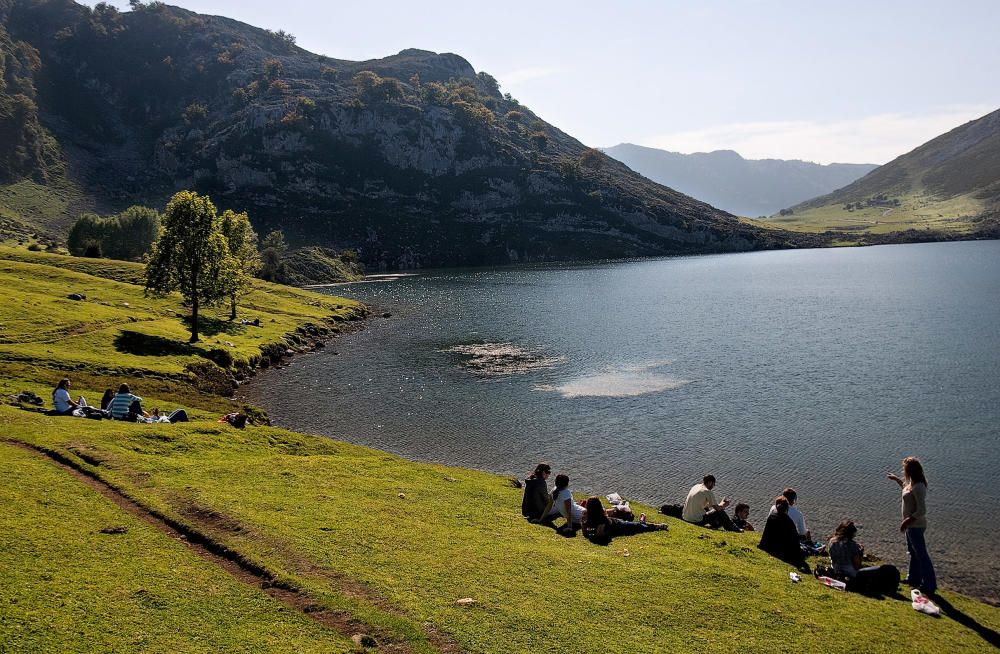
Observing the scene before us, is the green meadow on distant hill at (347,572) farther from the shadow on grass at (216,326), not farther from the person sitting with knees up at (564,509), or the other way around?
the shadow on grass at (216,326)

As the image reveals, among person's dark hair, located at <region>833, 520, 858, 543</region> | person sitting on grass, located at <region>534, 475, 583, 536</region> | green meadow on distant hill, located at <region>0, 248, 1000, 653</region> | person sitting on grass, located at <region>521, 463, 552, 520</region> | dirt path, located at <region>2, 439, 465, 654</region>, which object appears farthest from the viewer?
person sitting on grass, located at <region>521, 463, 552, 520</region>

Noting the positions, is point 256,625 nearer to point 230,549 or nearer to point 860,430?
point 230,549

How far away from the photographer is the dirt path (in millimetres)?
16719

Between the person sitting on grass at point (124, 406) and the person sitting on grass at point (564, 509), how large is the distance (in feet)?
91.6

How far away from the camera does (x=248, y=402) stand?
66375mm

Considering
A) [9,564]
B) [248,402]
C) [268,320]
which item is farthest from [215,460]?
[268,320]

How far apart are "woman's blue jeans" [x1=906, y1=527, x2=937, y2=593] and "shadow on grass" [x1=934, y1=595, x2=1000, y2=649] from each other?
0.53 m

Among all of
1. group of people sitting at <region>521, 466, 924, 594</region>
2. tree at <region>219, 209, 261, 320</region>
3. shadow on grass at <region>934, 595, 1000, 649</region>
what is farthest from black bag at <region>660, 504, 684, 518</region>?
tree at <region>219, 209, 261, 320</region>

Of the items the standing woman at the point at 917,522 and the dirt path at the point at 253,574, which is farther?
the standing woman at the point at 917,522

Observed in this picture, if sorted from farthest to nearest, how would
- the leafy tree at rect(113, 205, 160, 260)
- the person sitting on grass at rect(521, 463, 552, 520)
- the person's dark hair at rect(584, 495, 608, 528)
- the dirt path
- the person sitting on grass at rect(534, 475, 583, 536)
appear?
the leafy tree at rect(113, 205, 160, 260) < the person sitting on grass at rect(521, 463, 552, 520) < the person sitting on grass at rect(534, 475, 583, 536) < the person's dark hair at rect(584, 495, 608, 528) < the dirt path

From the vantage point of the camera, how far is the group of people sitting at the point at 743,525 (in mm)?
24000

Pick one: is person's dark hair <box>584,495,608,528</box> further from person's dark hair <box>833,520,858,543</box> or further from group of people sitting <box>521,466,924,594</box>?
person's dark hair <box>833,520,858,543</box>

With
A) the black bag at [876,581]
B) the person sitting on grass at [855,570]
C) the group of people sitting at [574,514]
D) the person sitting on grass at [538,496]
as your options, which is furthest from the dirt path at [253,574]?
the person sitting on grass at [855,570]

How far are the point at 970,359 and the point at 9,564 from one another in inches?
3727
